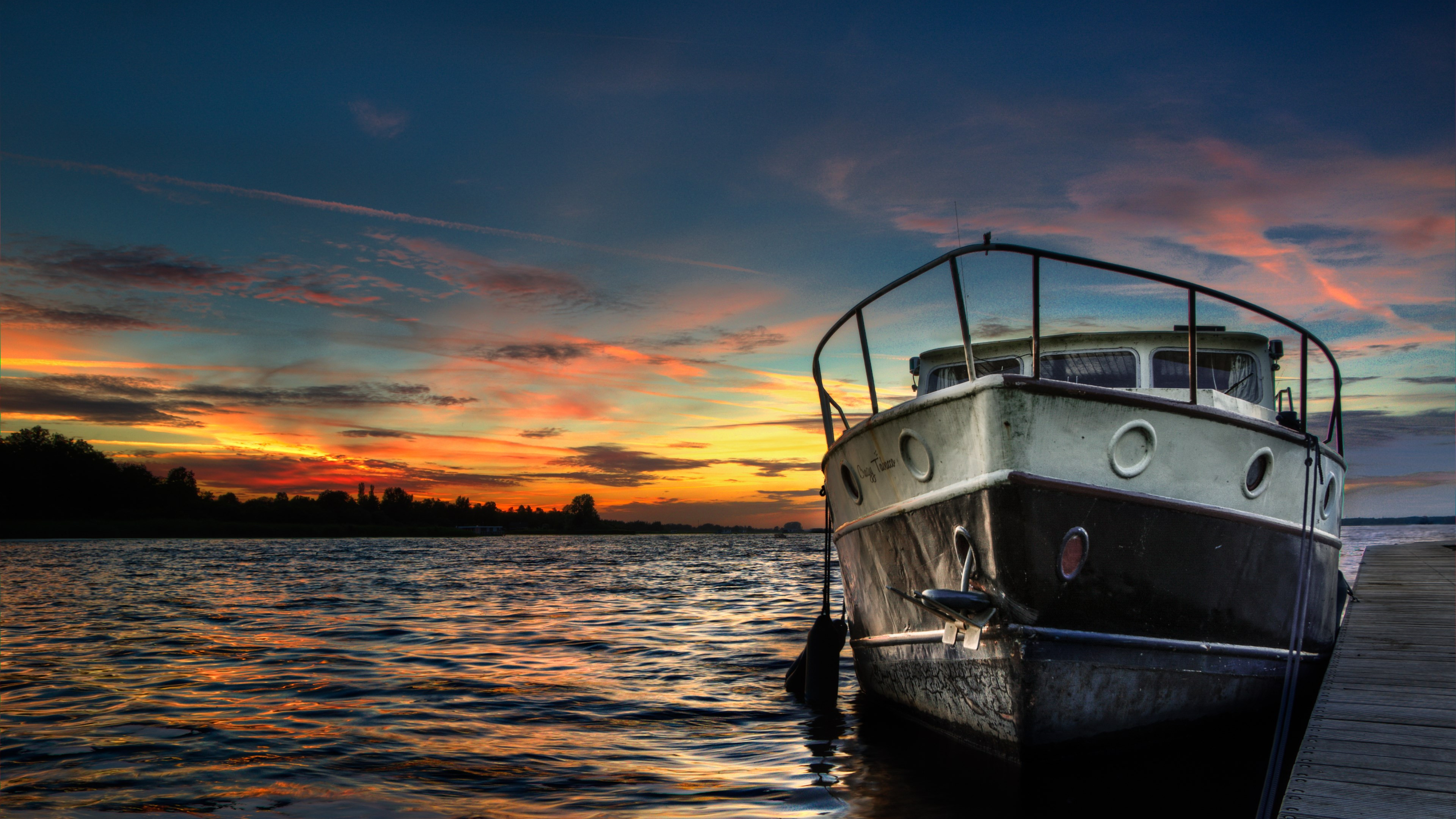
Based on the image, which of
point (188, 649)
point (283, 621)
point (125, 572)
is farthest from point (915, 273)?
point (125, 572)

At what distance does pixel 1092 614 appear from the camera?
5453 millimetres

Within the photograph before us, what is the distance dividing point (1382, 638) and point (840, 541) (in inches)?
203

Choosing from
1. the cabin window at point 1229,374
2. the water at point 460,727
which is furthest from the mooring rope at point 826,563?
the cabin window at point 1229,374

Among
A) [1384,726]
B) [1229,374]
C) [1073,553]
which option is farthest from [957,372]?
[1384,726]

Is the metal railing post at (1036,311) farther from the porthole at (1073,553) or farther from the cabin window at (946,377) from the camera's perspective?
the cabin window at (946,377)

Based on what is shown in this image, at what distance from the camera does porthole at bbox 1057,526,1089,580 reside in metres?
5.26

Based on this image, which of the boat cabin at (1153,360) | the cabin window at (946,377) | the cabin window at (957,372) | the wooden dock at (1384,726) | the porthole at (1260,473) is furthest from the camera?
the cabin window at (946,377)

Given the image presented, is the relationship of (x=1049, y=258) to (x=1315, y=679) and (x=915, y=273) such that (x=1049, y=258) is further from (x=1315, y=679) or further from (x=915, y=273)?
(x=1315, y=679)

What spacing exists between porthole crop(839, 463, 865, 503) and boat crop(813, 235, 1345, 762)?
34 mm

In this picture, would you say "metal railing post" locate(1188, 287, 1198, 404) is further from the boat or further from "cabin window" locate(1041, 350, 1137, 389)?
"cabin window" locate(1041, 350, 1137, 389)

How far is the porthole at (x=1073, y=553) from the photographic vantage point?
5262 millimetres

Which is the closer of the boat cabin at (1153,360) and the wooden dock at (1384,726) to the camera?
the wooden dock at (1384,726)

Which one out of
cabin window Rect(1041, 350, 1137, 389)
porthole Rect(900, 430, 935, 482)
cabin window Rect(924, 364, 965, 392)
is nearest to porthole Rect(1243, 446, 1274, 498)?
cabin window Rect(1041, 350, 1137, 389)

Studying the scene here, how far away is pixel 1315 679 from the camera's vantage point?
787 centimetres
